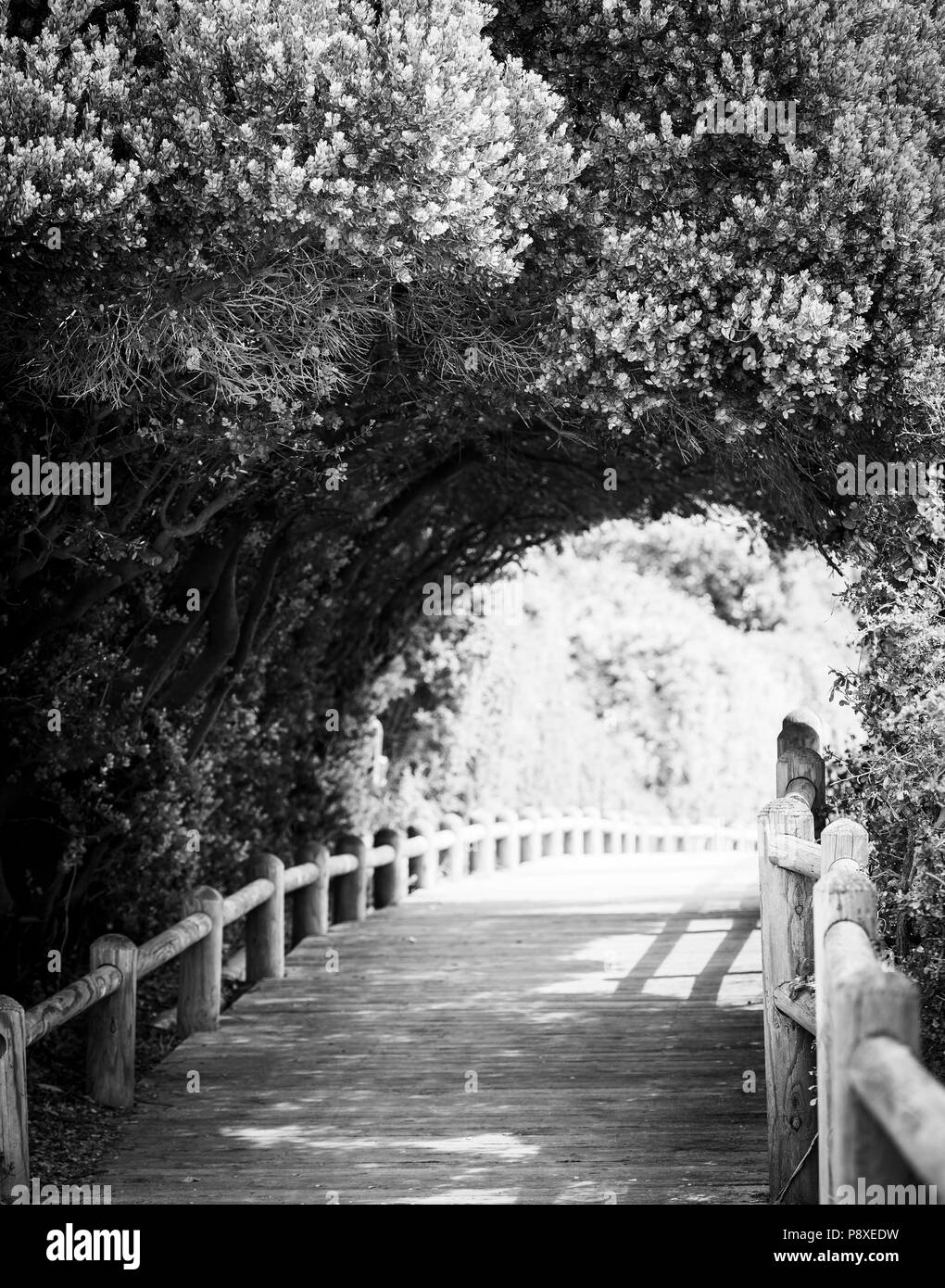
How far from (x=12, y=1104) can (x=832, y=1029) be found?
3327mm

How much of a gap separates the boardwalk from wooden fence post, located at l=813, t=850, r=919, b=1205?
1.84 metres

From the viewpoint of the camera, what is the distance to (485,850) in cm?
1560

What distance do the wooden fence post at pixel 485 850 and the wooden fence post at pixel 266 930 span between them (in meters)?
6.25

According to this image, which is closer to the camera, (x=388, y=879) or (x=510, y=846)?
(x=388, y=879)

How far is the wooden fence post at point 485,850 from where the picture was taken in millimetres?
15570

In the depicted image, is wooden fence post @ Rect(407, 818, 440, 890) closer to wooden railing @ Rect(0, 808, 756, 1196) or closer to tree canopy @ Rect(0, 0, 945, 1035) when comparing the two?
wooden railing @ Rect(0, 808, 756, 1196)

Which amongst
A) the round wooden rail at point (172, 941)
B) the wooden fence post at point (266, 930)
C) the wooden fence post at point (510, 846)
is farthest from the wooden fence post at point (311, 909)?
the wooden fence post at point (510, 846)

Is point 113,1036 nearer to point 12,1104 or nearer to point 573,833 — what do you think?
point 12,1104

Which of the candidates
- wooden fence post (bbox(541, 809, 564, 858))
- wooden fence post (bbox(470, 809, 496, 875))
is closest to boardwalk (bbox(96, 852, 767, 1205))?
wooden fence post (bbox(470, 809, 496, 875))

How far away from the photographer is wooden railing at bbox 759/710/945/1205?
107 inches

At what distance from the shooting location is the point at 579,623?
838 inches

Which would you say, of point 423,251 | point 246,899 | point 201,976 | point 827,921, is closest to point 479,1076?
point 201,976
